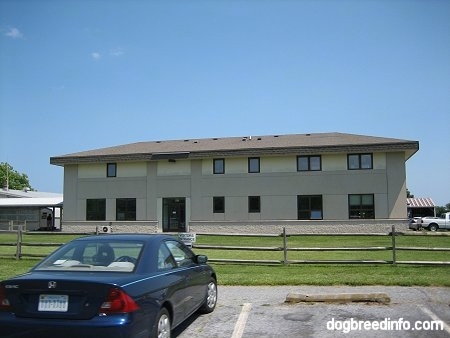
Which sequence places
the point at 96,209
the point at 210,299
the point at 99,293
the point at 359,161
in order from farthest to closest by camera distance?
the point at 96,209 < the point at 359,161 < the point at 210,299 < the point at 99,293

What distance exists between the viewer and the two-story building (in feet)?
108

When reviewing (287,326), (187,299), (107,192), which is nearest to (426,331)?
(287,326)

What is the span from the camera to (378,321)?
24.8 feet

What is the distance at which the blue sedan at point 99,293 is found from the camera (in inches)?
202

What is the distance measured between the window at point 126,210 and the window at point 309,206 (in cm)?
1233

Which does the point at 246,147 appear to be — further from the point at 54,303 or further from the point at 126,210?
the point at 54,303

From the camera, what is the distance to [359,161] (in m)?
33.2

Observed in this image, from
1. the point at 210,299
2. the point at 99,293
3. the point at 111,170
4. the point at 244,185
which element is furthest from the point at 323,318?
the point at 111,170

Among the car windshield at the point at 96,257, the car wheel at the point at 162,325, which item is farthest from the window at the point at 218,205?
the car wheel at the point at 162,325

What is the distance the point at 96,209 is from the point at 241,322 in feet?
103

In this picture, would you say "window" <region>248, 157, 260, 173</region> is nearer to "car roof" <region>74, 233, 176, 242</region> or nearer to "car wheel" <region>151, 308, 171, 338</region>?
"car roof" <region>74, 233, 176, 242</region>

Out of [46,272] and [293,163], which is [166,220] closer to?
[293,163]

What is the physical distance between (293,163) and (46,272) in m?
29.1

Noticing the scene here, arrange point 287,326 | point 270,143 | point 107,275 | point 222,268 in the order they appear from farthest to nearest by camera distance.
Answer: point 270,143 < point 222,268 < point 287,326 < point 107,275
